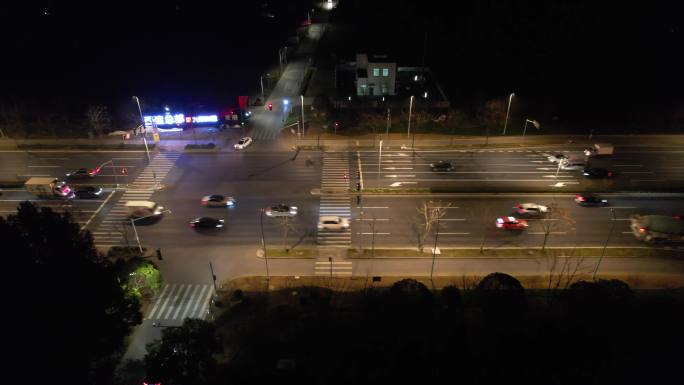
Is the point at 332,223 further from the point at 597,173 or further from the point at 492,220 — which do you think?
the point at 597,173

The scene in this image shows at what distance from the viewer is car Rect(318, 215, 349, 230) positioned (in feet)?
190

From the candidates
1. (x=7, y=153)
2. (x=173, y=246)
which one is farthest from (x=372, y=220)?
(x=7, y=153)

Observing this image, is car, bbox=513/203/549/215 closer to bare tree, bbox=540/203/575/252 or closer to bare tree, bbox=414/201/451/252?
bare tree, bbox=540/203/575/252

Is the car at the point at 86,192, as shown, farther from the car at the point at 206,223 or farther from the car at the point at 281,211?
the car at the point at 281,211

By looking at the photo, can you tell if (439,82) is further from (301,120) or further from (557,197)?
(557,197)

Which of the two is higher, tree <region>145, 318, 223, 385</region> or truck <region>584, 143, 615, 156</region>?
truck <region>584, 143, 615, 156</region>

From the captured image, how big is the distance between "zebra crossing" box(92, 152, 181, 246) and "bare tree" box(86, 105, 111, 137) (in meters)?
16.1

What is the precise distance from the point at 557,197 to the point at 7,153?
9766 centimetres

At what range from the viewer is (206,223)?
58.6 m

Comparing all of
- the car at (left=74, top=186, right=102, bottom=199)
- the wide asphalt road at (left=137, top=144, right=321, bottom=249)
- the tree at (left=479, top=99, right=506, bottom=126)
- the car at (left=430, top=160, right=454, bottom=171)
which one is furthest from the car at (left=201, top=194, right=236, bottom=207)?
the tree at (left=479, top=99, right=506, bottom=126)

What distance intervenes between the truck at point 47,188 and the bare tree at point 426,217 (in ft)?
178

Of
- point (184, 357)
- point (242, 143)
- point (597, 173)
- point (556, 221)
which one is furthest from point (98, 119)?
point (597, 173)

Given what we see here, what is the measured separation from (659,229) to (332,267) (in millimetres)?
43478

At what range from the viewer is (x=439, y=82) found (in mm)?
105688
